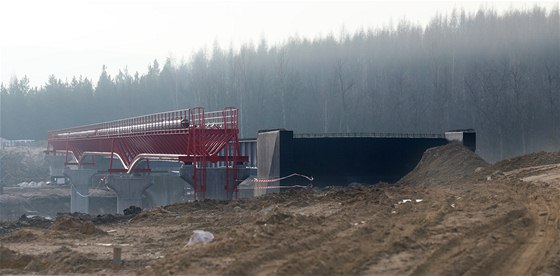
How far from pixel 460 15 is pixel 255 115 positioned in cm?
2570

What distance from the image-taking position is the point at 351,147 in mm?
40500

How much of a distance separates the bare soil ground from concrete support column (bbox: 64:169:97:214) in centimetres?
4394

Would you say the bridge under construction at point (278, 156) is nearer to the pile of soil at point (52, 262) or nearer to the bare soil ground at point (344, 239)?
the bare soil ground at point (344, 239)

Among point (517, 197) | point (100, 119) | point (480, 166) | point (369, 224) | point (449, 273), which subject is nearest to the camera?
point (449, 273)

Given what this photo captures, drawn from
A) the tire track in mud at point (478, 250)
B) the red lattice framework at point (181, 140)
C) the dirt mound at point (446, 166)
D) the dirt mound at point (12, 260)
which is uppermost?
the red lattice framework at point (181, 140)

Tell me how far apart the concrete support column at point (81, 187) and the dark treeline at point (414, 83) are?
2849 centimetres

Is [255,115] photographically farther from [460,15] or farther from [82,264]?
[82,264]

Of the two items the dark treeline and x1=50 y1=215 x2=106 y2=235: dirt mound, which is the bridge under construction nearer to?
x1=50 y1=215 x2=106 y2=235: dirt mound

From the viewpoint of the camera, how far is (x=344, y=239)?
14.5 m

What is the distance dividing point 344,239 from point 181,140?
2732cm

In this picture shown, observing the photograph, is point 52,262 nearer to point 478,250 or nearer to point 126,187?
Result: point 478,250

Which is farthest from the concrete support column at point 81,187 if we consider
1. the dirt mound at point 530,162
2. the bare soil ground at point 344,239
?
the bare soil ground at point 344,239

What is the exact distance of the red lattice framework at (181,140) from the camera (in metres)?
39.6

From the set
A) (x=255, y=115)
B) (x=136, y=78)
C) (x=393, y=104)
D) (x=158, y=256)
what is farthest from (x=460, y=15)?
(x=158, y=256)
